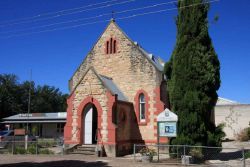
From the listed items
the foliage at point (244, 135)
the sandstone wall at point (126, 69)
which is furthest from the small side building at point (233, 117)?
the sandstone wall at point (126, 69)

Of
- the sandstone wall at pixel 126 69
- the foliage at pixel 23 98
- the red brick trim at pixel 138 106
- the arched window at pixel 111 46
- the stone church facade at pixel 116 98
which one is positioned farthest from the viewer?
the foliage at pixel 23 98

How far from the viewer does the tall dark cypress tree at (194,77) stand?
19297 millimetres

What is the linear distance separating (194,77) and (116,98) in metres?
6.09

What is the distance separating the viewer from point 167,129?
1959 cm

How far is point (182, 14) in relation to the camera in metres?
21.0

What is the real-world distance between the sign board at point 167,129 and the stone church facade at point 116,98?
4.05 meters

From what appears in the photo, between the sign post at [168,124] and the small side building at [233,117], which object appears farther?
the small side building at [233,117]

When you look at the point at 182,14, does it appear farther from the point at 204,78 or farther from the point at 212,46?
the point at 204,78

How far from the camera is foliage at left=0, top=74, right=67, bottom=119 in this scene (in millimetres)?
72750

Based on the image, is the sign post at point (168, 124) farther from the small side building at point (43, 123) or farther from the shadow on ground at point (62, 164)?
the small side building at point (43, 123)

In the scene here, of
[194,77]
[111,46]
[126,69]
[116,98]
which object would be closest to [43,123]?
[111,46]

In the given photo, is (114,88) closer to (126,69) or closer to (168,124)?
(126,69)

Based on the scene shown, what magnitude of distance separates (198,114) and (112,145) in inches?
258

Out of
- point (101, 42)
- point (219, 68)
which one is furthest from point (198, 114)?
point (101, 42)
